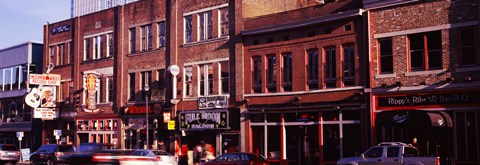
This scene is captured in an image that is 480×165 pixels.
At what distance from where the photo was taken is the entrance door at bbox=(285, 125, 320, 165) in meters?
32.5

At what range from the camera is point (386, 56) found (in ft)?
96.3

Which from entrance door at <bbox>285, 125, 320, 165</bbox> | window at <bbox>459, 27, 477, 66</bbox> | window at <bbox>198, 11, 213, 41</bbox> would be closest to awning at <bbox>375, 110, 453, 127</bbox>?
window at <bbox>459, 27, 477, 66</bbox>

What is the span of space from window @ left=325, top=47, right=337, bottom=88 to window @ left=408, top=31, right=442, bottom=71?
4453 mm

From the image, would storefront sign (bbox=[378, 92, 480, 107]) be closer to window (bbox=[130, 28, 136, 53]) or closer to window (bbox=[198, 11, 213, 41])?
window (bbox=[198, 11, 213, 41])

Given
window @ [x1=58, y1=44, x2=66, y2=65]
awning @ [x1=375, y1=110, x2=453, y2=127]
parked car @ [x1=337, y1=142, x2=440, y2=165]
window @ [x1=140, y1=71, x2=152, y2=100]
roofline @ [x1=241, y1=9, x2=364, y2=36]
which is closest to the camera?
parked car @ [x1=337, y1=142, x2=440, y2=165]

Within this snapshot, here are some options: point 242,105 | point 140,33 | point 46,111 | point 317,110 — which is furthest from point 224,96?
point 46,111

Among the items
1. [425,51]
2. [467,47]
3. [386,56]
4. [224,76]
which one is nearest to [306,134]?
[386,56]

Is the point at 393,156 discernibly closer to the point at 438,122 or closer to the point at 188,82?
the point at 438,122

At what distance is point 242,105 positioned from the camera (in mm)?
35844

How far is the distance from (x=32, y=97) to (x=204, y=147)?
734 inches

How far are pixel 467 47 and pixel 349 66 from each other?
620cm

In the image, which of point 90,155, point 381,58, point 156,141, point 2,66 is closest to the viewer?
point 90,155

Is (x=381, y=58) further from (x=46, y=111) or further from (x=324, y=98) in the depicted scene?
(x=46, y=111)

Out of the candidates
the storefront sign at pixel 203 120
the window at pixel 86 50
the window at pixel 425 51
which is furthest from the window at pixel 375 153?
the window at pixel 86 50
